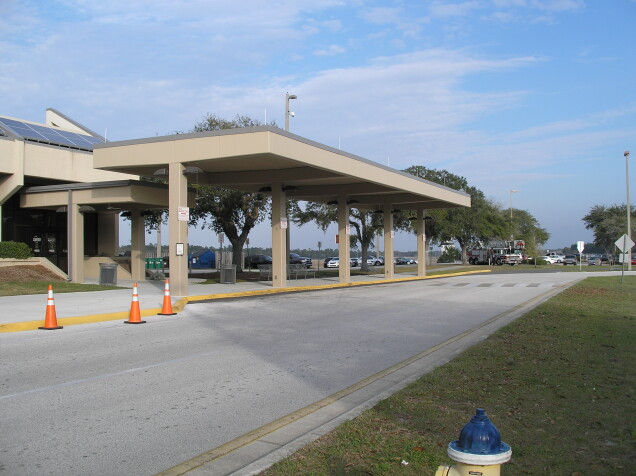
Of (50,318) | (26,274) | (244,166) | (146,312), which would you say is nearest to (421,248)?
(244,166)

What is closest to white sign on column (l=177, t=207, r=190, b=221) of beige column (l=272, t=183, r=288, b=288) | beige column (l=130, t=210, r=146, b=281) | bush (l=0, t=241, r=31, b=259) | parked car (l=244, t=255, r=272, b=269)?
beige column (l=272, t=183, r=288, b=288)

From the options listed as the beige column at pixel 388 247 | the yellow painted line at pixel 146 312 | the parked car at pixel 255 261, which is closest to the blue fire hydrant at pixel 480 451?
the yellow painted line at pixel 146 312

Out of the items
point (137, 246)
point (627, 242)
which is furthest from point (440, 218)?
point (137, 246)

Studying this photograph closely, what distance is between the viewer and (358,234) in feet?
165

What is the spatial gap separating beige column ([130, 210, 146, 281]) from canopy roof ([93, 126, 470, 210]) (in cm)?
579

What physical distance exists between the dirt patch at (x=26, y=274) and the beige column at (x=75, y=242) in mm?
628

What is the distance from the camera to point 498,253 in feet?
234

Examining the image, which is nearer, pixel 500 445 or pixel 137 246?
pixel 500 445

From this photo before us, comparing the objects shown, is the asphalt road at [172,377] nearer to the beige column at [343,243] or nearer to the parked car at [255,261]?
the beige column at [343,243]

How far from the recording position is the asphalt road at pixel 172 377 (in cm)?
534

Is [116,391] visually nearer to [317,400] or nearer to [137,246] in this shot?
[317,400]

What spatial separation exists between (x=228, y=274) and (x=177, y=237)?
6447 millimetres

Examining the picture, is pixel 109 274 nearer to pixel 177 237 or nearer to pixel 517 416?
pixel 177 237

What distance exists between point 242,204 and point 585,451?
31.7 meters
